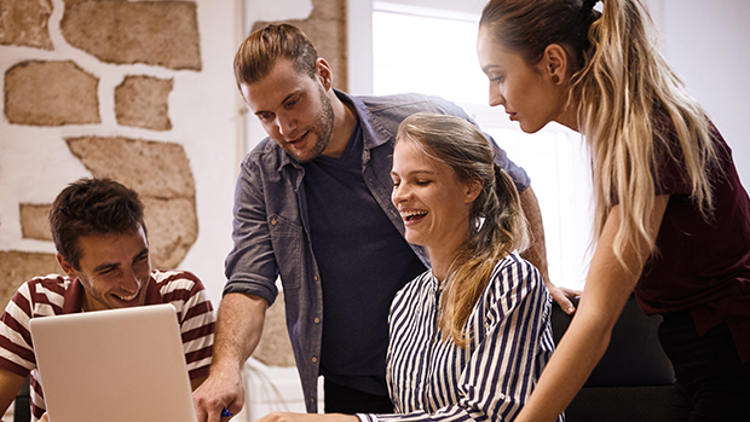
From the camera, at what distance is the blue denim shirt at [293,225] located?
5.23 ft

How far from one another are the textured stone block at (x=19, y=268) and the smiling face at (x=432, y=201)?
5.07 feet

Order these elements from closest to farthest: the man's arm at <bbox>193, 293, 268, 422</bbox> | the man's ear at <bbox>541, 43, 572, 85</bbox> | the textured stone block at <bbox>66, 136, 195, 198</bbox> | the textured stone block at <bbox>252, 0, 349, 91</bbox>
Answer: the man's ear at <bbox>541, 43, 572, 85</bbox>, the man's arm at <bbox>193, 293, 268, 422</bbox>, the textured stone block at <bbox>66, 136, 195, 198</bbox>, the textured stone block at <bbox>252, 0, 349, 91</bbox>

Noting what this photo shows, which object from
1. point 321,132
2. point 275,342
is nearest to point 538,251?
point 321,132

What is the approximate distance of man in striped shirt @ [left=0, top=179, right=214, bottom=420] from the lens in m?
1.44

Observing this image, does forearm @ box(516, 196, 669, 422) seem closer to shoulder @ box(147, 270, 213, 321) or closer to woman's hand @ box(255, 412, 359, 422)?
woman's hand @ box(255, 412, 359, 422)

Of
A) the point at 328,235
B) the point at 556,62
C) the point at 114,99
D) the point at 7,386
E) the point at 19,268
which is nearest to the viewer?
the point at 556,62

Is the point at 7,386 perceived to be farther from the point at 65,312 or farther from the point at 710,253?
the point at 710,253

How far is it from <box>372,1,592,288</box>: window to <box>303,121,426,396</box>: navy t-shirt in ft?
3.72

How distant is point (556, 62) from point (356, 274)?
84cm

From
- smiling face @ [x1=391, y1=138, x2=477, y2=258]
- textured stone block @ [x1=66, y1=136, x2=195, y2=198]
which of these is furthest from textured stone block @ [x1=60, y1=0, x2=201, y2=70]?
smiling face @ [x1=391, y1=138, x2=477, y2=258]

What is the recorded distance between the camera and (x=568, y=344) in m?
0.86

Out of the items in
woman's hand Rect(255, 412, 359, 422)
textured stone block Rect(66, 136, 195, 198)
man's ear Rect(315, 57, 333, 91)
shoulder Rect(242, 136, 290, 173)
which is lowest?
woman's hand Rect(255, 412, 359, 422)

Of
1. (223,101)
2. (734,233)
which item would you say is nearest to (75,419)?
(734,233)

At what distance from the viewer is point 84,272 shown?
4.83ft
